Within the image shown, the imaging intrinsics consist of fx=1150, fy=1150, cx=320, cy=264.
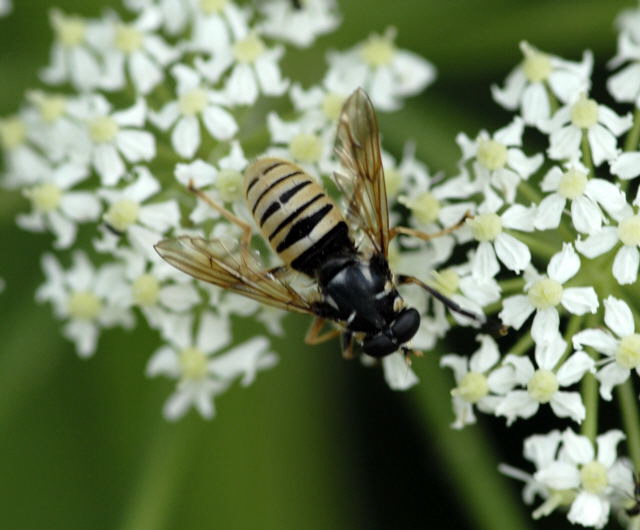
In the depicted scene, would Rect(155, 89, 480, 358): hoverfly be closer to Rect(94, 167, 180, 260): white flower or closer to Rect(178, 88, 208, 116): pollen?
Rect(94, 167, 180, 260): white flower

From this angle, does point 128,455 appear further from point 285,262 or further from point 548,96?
point 548,96

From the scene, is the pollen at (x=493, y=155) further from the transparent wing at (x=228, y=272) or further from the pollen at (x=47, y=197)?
the pollen at (x=47, y=197)

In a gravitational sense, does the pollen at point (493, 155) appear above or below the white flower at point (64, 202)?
above

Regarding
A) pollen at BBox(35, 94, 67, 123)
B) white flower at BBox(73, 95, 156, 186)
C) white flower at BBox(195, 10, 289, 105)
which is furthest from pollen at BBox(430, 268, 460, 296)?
pollen at BBox(35, 94, 67, 123)

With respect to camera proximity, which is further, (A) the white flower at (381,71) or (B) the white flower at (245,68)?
(A) the white flower at (381,71)

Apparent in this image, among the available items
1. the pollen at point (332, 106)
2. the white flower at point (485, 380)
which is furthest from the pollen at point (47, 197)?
the white flower at point (485, 380)

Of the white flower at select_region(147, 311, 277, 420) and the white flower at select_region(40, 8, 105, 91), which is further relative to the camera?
the white flower at select_region(40, 8, 105, 91)

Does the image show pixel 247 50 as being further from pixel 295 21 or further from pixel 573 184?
pixel 573 184
